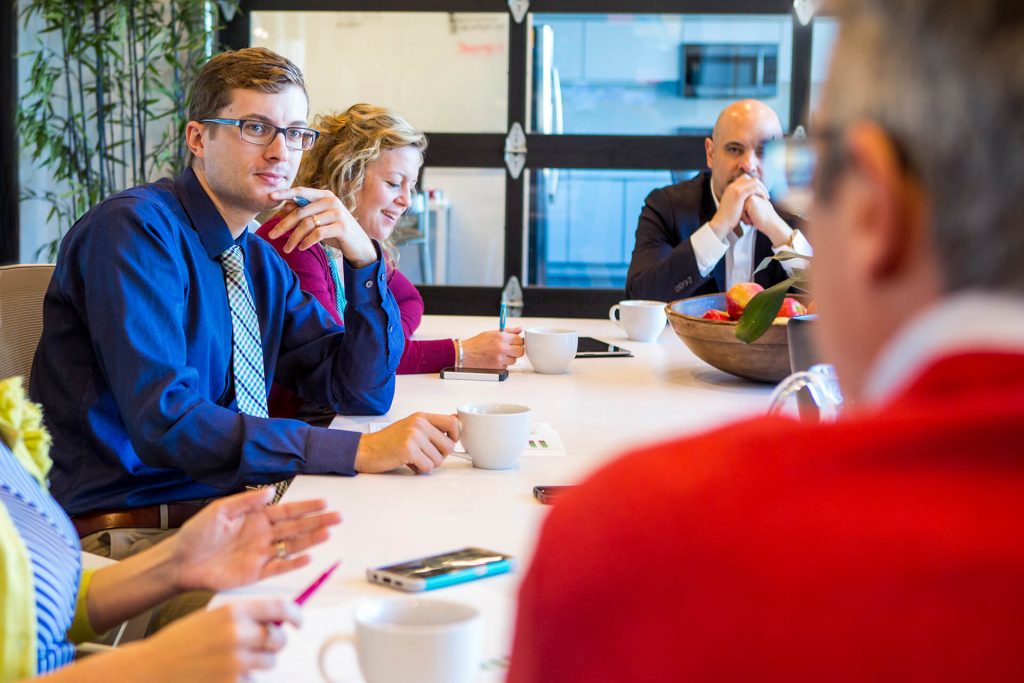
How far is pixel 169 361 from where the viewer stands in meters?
1.62

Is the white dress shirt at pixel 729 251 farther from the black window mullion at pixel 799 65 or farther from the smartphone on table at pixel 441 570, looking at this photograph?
the smartphone on table at pixel 441 570

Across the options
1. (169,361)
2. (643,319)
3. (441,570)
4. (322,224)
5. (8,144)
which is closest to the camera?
(441,570)

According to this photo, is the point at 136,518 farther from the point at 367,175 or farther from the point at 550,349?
the point at 367,175

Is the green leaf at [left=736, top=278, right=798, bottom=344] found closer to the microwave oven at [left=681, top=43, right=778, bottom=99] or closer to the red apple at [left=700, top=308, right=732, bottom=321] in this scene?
the red apple at [left=700, top=308, right=732, bottom=321]

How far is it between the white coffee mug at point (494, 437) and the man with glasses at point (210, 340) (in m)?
0.03

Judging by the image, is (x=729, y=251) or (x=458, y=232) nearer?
(x=729, y=251)

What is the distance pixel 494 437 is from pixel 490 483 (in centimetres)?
7

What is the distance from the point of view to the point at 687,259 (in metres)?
3.12

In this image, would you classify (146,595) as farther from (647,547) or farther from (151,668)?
(647,547)

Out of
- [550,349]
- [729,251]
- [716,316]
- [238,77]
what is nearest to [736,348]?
[716,316]

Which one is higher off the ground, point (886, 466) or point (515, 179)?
point (886, 466)

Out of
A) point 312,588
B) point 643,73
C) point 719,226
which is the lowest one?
point 312,588

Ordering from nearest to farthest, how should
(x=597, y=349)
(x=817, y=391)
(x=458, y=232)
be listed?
(x=817, y=391) < (x=597, y=349) < (x=458, y=232)

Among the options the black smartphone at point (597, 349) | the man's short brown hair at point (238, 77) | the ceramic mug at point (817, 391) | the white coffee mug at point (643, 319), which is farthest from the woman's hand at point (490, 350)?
the ceramic mug at point (817, 391)
